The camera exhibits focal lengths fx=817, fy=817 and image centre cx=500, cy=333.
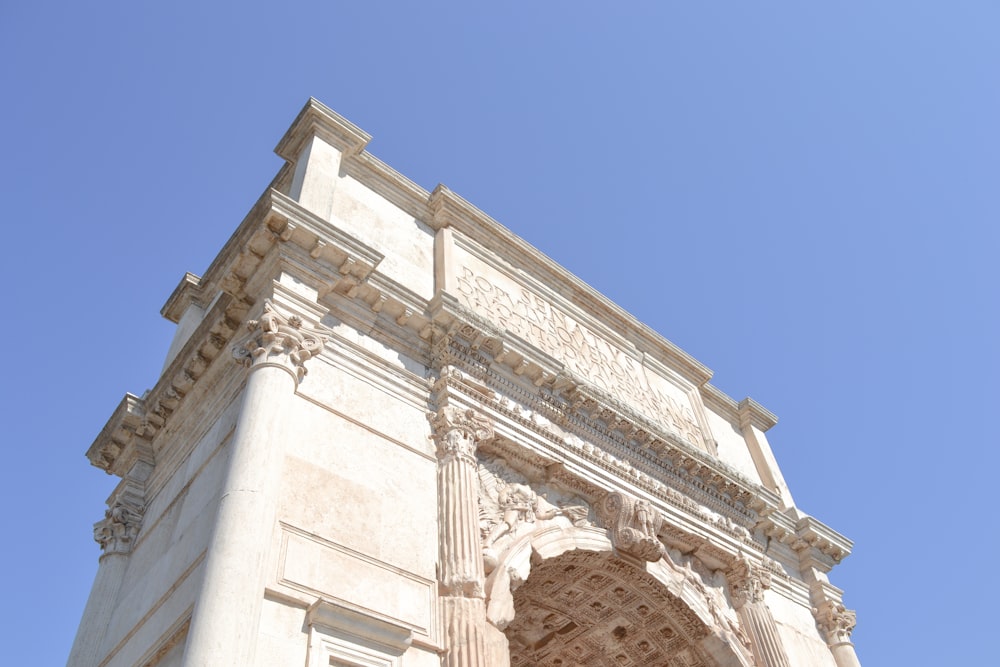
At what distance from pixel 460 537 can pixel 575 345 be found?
18.1 feet

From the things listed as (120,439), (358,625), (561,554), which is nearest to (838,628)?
(561,554)

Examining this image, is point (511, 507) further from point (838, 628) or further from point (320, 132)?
point (838, 628)

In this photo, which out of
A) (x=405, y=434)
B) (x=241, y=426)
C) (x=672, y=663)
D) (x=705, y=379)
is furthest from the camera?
(x=705, y=379)

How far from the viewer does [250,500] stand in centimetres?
715

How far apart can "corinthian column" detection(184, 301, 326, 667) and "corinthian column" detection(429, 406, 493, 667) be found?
1925 millimetres

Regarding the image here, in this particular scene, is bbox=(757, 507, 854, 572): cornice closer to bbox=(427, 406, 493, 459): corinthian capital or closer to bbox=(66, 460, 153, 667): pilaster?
bbox=(427, 406, 493, 459): corinthian capital

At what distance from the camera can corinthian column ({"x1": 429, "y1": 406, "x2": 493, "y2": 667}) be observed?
789 cm

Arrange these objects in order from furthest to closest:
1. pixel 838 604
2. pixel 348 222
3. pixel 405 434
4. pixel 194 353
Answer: pixel 838 604
pixel 348 222
pixel 194 353
pixel 405 434

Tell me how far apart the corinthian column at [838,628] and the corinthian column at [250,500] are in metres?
10.3

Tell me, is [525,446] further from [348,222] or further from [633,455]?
[348,222]

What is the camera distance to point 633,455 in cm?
1240

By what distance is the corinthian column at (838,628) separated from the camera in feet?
45.2

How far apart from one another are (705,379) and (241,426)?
36.2 feet

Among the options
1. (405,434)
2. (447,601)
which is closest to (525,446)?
(405,434)
